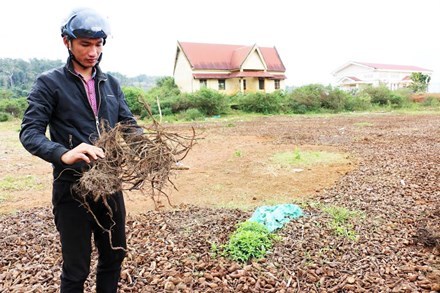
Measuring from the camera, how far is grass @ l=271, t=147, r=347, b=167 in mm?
7606

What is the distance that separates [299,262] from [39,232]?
9.35 feet

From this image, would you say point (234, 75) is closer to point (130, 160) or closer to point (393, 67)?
point (130, 160)

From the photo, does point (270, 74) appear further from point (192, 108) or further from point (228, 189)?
point (228, 189)

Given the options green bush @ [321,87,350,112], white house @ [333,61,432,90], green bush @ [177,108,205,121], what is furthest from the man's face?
white house @ [333,61,432,90]

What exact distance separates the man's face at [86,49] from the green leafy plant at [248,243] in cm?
203

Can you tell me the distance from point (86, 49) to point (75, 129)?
44 centimetres

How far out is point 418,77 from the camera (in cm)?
4238

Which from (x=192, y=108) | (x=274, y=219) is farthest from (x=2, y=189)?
(x=192, y=108)

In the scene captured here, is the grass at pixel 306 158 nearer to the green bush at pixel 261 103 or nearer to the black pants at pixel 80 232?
the black pants at pixel 80 232

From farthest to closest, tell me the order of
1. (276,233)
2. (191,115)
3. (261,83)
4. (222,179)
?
(261,83), (191,115), (222,179), (276,233)

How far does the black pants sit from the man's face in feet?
2.24

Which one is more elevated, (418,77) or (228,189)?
(418,77)

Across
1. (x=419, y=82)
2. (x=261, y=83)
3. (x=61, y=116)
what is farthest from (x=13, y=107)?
(x=419, y=82)

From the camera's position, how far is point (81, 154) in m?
1.68
